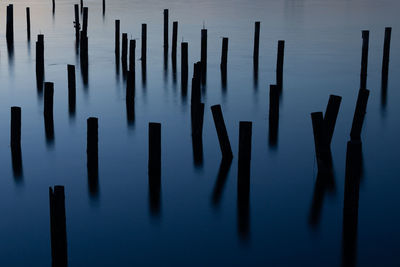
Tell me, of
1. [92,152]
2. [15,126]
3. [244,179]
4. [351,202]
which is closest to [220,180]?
[244,179]

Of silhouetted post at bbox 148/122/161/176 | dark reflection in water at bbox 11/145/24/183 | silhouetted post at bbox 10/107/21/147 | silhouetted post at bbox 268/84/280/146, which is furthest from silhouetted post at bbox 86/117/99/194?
silhouetted post at bbox 268/84/280/146

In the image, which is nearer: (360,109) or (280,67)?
(360,109)

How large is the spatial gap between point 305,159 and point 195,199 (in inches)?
117

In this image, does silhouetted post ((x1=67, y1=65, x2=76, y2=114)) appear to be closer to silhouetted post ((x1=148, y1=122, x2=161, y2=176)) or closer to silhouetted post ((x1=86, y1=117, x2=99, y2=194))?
silhouetted post ((x1=86, y1=117, x2=99, y2=194))

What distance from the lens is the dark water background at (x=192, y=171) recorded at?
35.8 feet

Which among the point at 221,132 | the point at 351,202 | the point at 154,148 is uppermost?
the point at 221,132

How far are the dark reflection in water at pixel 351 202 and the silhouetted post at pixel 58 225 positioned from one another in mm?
3796

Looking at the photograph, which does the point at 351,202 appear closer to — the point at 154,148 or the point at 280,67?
the point at 154,148

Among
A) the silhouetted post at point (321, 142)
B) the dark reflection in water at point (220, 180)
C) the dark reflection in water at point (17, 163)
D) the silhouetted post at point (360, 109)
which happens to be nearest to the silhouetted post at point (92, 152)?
the dark reflection in water at point (17, 163)

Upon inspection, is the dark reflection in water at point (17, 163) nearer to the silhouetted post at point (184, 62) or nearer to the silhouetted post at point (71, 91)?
the silhouetted post at point (71, 91)

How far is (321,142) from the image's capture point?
1359 cm

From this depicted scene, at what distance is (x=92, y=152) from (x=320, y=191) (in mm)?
3989

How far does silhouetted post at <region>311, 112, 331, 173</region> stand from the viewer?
13.2 m

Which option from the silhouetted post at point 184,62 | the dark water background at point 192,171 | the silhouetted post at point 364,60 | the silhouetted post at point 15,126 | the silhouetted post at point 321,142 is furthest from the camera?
the silhouetted post at point 364,60
